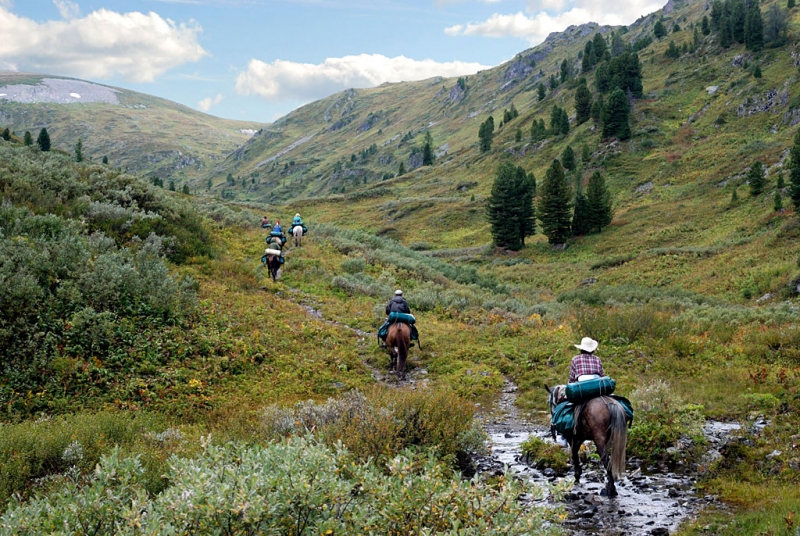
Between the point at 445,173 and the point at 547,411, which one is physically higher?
the point at 445,173

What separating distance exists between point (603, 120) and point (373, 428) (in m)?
89.8

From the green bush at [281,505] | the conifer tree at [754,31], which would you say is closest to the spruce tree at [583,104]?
the conifer tree at [754,31]

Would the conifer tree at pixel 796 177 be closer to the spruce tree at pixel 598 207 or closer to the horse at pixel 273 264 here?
the spruce tree at pixel 598 207

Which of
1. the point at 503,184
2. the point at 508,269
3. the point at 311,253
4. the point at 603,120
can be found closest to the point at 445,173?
the point at 603,120

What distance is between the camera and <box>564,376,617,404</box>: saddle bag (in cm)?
774

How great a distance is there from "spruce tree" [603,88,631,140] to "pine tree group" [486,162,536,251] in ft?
98.8

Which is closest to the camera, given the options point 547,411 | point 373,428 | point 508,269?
point 373,428

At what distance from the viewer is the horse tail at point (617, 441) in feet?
24.2

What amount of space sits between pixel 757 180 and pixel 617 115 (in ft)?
117

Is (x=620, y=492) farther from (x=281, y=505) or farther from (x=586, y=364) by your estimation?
(x=281, y=505)

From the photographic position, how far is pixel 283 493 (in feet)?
12.4

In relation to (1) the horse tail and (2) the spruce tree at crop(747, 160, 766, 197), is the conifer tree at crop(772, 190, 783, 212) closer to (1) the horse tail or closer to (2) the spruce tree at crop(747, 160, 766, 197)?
(2) the spruce tree at crop(747, 160, 766, 197)

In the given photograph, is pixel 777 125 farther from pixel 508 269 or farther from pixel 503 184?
pixel 508 269

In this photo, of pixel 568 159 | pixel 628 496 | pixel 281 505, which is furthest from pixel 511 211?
pixel 281 505
